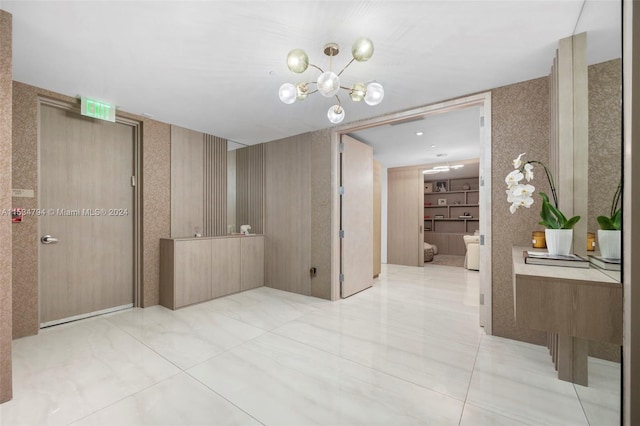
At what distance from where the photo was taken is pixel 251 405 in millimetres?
1671

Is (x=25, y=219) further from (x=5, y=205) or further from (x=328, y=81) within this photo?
(x=328, y=81)

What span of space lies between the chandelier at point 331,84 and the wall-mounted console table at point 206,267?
2590mm

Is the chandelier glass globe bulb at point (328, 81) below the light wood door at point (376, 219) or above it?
above

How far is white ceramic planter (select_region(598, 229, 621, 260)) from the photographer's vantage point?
136 centimetres

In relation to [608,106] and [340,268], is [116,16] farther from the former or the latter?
[340,268]

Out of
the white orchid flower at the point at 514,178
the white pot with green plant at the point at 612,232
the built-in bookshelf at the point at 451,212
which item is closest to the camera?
the white pot with green plant at the point at 612,232

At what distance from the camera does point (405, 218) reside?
6555 millimetres

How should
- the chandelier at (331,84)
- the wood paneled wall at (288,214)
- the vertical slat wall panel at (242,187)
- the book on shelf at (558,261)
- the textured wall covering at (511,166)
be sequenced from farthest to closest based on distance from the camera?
the vertical slat wall panel at (242,187), the wood paneled wall at (288,214), the textured wall covering at (511,166), the chandelier at (331,84), the book on shelf at (558,261)

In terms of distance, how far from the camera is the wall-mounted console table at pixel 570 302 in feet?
3.97

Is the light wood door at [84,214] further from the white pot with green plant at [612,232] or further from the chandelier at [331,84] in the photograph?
the white pot with green plant at [612,232]

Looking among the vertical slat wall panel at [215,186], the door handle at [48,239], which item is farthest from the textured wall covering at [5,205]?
the vertical slat wall panel at [215,186]

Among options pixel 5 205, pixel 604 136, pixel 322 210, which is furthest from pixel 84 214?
pixel 604 136

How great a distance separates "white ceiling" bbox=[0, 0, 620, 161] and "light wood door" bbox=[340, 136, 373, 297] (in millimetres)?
1244

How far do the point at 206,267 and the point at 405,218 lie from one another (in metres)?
4.72
